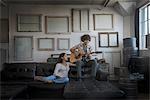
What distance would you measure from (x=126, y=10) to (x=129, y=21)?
623 mm

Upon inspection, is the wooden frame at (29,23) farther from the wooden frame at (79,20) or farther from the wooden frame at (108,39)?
the wooden frame at (108,39)

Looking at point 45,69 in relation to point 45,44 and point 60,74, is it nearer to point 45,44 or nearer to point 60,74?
point 60,74

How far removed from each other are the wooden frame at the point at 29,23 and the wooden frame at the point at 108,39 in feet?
7.99

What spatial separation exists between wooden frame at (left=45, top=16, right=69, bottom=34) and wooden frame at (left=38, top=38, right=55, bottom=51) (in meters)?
0.35

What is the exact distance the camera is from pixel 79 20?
10320 millimetres

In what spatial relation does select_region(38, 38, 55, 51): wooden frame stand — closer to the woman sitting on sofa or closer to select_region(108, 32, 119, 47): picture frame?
select_region(108, 32, 119, 47): picture frame

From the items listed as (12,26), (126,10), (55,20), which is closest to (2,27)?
(12,26)

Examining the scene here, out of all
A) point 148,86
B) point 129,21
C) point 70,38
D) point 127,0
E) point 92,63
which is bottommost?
point 148,86

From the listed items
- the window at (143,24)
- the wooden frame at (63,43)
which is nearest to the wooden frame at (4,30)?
the wooden frame at (63,43)

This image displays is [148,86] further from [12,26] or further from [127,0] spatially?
[12,26]

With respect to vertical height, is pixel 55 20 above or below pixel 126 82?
above

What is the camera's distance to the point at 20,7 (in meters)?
10.2

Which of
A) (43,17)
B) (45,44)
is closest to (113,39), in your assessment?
(45,44)

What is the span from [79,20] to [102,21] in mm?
902
